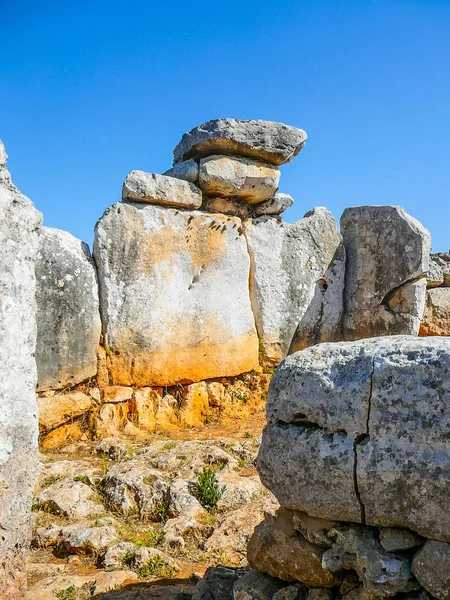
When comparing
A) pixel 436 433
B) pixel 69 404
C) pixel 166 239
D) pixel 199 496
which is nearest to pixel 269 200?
pixel 166 239

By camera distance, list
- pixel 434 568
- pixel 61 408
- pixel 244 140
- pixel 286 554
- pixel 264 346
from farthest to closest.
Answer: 1. pixel 264 346
2. pixel 244 140
3. pixel 61 408
4. pixel 286 554
5. pixel 434 568

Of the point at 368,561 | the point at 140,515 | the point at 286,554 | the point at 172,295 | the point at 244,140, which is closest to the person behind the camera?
the point at 368,561

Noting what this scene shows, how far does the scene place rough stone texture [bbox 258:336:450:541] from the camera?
268cm

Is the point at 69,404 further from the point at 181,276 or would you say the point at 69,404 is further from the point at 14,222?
the point at 14,222

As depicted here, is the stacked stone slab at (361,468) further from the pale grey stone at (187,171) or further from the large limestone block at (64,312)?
the pale grey stone at (187,171)

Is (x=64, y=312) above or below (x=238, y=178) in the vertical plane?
below

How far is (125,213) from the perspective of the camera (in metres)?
7.77

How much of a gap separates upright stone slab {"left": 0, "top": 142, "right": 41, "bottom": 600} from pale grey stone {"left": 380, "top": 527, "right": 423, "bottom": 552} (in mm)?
2042

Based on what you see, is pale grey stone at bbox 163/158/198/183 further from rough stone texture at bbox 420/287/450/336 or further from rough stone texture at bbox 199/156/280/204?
rough stone texture at bbox 420/287/450/336

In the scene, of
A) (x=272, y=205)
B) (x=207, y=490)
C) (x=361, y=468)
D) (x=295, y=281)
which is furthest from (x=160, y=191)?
(x=361, y=468)

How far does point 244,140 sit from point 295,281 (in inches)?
82.1

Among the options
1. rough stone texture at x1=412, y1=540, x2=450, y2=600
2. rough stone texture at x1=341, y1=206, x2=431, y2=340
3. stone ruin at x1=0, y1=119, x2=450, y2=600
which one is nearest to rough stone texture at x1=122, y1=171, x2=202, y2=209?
stone ruin at x1=0, y1=119, x2=450, y2=600

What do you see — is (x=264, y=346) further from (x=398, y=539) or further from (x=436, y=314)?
(x=398, y=539)

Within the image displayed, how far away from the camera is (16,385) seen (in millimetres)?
3604
